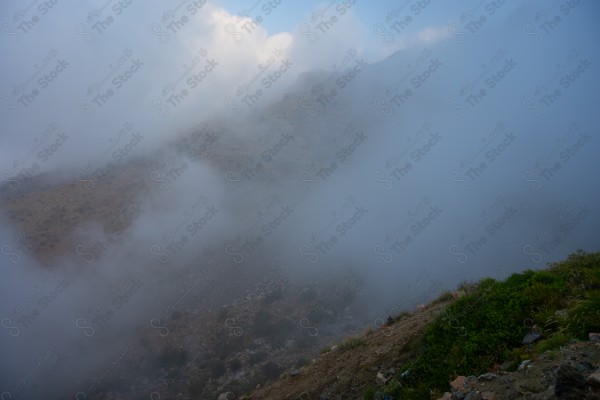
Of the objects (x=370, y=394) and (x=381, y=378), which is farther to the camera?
(x=381, y=378)

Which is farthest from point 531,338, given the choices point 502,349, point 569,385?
point 569,385

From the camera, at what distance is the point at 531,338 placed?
5.55 metres

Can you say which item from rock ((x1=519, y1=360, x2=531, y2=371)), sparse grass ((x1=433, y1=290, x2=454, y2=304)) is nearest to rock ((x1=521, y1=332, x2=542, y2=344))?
rock ((x1=519, y1=360, x2=531, y2=371))

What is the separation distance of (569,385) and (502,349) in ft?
6.47

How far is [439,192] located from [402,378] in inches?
1777

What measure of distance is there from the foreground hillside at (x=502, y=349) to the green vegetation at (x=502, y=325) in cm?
2

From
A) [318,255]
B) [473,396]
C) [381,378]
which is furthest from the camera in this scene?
[318,255]

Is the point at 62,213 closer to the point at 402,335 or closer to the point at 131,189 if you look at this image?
the point at 131,189

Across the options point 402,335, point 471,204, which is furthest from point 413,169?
point 402,335

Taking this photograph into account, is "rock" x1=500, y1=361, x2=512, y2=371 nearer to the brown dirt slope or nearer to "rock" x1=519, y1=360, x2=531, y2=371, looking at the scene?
"rock" x1=519, y1=360, x2=531, y2=371

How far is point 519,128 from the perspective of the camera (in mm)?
59625

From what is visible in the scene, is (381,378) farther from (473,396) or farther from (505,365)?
(505,365)

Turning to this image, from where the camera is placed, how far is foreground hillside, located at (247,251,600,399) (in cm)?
452

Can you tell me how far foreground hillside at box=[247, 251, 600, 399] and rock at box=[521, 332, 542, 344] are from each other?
0.7 inches
